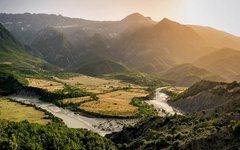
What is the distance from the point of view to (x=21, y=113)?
168m

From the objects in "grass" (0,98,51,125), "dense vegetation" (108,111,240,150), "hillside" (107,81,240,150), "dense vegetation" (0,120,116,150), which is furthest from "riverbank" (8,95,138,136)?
"dense vegetation" (0,120,116,150)

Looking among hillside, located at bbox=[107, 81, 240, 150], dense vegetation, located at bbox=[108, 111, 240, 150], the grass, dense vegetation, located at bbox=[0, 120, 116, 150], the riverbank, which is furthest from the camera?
the riverbank

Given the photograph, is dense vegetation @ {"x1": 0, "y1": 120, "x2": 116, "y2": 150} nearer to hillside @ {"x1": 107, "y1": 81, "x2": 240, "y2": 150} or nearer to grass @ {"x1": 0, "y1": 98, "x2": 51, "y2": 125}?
hillside @ {"x1": 107, "y1": 81, "x2": 240, "y2": 150}

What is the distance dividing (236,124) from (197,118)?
3459 centimetres

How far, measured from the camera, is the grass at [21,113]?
5982 inches

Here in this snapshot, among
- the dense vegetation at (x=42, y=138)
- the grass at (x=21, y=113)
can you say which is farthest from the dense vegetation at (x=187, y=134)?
the grass at (x=21, y=113)

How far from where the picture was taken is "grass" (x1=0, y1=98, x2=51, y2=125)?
152 m

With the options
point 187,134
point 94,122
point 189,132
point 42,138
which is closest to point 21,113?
point 94,122

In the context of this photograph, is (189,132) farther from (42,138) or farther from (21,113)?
(21,113)

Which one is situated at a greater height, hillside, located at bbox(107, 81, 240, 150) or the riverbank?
hillside, located at bbox(107, 81, 240, 150)

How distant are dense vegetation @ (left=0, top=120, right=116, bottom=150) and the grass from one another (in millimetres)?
71718

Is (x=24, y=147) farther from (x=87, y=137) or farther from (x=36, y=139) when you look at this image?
(x=87, y=137)

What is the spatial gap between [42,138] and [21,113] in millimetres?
107142

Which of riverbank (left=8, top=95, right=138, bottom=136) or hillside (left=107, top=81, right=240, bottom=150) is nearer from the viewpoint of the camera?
hillside (left=107, top=81, right=240, bottom=150)
